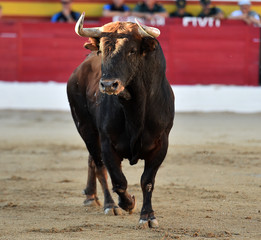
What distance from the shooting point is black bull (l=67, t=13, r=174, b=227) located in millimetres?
3531

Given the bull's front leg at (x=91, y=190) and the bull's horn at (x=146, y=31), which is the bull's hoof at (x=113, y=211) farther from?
the bull's horn at (x=146, y=31)

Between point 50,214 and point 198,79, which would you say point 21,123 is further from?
point 50,214

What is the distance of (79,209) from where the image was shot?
4.39 m

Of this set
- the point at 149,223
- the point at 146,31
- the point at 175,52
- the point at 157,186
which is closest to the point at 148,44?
the point at 146,31

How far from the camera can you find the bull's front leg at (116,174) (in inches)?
153

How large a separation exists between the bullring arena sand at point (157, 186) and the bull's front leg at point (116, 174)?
123 mm

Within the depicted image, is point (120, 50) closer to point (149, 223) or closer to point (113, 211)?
point (149, 223)

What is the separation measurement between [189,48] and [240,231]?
7.30 m

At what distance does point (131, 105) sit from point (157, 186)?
144 cm

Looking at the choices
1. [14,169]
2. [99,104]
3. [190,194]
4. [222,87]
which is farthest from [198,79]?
[99,104]

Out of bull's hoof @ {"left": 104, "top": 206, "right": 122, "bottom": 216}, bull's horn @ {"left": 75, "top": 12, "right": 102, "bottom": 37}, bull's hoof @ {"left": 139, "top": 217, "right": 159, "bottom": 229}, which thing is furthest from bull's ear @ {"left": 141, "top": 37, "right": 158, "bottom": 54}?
bull's hoof @ {"left": 104, "top": 206, "right": 122, "bottom": 216}

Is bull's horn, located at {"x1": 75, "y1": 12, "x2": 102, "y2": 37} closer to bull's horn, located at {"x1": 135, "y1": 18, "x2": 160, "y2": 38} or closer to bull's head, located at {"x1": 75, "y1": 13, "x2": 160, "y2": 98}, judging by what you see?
bull's head, located at {"x1": 75, "y1": 13, "x2": 160, "y2": 98}

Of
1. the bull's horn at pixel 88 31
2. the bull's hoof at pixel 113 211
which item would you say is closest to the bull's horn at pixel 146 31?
the bull's horn at pixel 88 31

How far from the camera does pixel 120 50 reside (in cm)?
352
